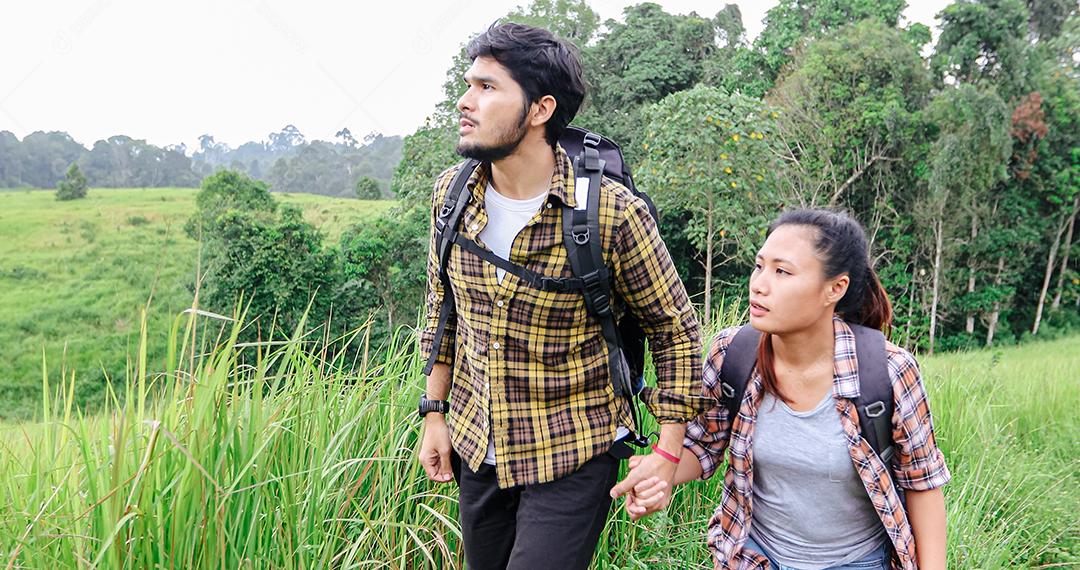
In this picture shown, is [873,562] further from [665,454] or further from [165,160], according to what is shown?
[165,160]

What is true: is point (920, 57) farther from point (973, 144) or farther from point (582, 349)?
point (582, 349)

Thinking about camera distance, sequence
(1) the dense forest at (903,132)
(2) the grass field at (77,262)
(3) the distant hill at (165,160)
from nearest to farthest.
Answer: (1) the dense forest at (903,132)
(2) the grass field at (77,262)
(3) the distant hill at (165,160)

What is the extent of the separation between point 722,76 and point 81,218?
33.0 meters

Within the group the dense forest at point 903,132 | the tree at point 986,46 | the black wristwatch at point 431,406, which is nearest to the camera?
the black wristwatch at point 431,406

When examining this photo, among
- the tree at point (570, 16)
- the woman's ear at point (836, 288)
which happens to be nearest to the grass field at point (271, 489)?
the woman's ear at point (836, 288)

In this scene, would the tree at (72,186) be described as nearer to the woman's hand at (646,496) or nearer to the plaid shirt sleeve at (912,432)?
the woman's hand at (646,496)

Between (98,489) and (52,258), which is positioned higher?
(98,489)

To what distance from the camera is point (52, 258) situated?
36406 mm

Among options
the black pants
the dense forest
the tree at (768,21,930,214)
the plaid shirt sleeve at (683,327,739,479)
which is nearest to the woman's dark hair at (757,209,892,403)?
the plaid shirt sleeve at (683,327,739,479)

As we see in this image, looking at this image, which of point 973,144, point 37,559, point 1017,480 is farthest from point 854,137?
point 37,559

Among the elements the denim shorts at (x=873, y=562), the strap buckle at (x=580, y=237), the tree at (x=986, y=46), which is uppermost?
the tree at (x=986, y=46)

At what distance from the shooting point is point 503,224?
1609 mm

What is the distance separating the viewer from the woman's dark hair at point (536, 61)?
1.55 m

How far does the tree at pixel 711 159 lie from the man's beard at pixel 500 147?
10.3 metres
